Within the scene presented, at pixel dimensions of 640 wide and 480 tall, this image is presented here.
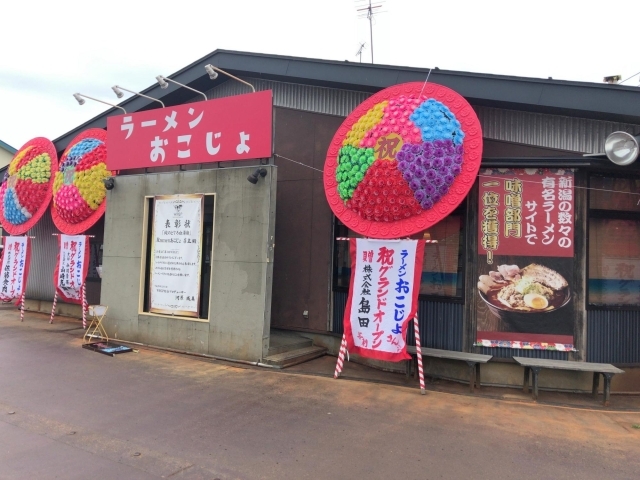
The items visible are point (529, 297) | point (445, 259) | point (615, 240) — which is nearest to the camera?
point (529, 297)

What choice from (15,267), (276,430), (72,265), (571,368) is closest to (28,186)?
(15,267)

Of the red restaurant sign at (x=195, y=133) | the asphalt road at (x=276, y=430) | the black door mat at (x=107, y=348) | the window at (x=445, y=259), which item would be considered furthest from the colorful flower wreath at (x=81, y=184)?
the window at (x=445, y=259)

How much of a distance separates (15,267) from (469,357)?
1291cm

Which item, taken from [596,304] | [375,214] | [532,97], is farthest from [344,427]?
[532,97]

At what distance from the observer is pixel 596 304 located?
24.8 feet

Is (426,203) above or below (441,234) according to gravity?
above

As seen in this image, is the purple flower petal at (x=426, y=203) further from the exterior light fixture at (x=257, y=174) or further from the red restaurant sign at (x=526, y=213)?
the exterior light fixture at (x=257, y=174)

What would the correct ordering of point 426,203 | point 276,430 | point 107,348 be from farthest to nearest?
point 107,348
point 426,203
point 276,430

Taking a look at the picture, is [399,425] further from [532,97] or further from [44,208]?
[44,208]

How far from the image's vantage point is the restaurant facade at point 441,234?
24.6 feet

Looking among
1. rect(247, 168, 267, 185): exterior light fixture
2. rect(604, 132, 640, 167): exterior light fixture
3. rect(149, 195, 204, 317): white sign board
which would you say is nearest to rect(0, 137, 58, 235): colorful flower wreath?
rect(149, 195, 204, 317): white sign board

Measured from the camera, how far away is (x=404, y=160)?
742cm

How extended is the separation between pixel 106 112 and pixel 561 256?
1214 centimetres

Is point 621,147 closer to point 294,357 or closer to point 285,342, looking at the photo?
point 294,357
